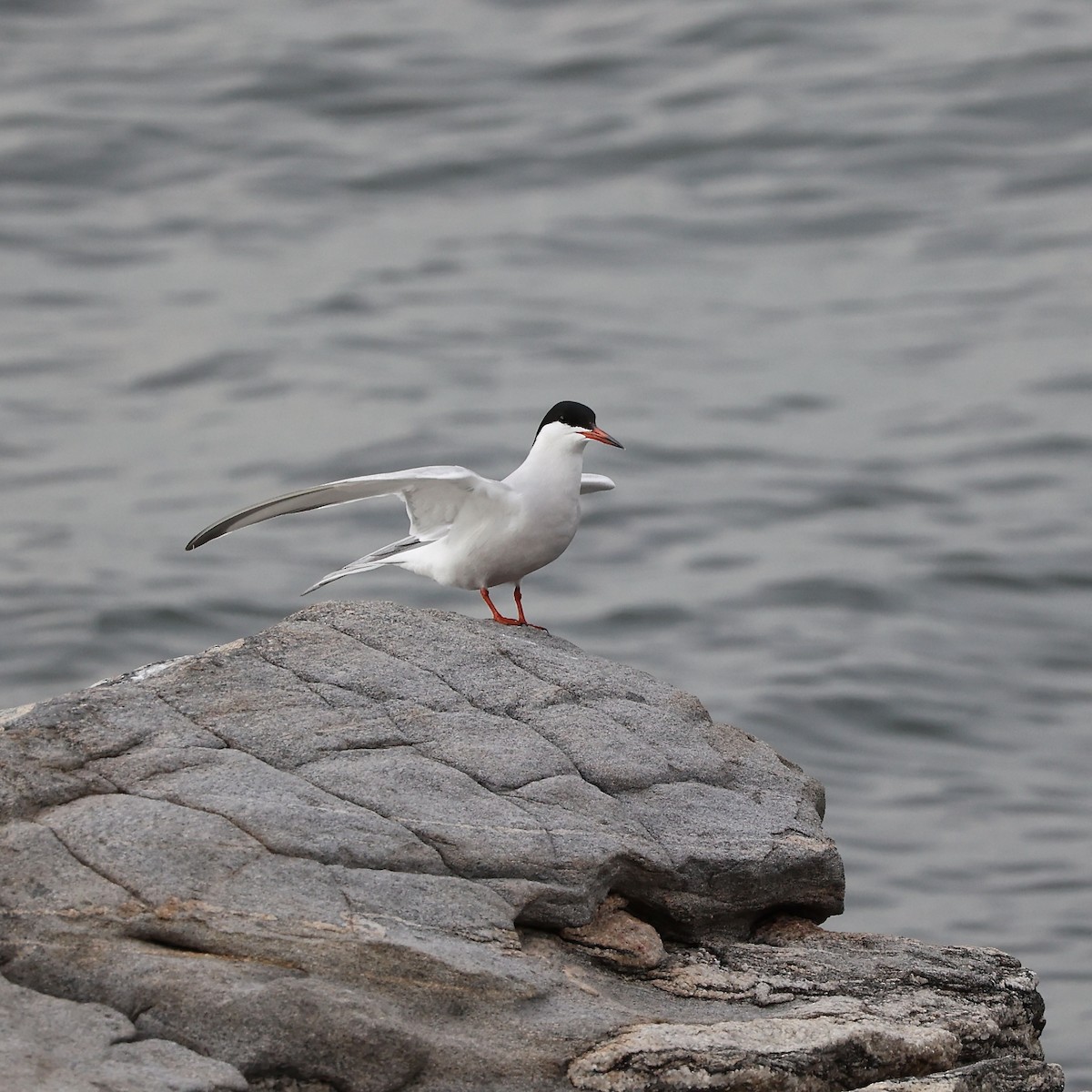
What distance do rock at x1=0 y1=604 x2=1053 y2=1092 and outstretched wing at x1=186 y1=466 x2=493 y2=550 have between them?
56 centimetres

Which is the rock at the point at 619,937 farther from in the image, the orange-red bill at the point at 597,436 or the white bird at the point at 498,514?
the orange-red bill at the point at 597,436

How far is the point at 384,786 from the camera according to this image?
6312 mm

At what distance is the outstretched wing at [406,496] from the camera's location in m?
7.75

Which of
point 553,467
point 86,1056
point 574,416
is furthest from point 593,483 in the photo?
point 86,1056

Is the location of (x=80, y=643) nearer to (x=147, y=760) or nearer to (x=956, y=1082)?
(x=147, y=760)

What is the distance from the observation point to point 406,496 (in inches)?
341

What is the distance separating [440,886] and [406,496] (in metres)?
3.03

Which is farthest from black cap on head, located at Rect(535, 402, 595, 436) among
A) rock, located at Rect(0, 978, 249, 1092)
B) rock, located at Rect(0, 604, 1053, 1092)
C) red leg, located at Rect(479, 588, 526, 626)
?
rock, located at Rect(0, 978, 249, 1092)

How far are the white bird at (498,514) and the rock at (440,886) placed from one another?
1012mm

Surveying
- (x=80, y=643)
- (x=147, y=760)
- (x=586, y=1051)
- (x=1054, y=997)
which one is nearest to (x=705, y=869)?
(x=586, y=1051)

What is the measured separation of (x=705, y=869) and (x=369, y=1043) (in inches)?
60.2

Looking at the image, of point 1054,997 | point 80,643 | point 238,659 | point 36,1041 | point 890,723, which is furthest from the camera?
point 80,643

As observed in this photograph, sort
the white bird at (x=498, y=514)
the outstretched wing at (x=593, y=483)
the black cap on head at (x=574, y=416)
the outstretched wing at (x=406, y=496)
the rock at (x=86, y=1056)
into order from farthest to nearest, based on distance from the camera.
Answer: the outstretched wing at (x=593, y=483) → the black cap on head at (x=574, y=416) → the white bird at (x=498, y=514) → the outstretched wing at (x=406, y=496) → the rock at (x=86, y=1056)

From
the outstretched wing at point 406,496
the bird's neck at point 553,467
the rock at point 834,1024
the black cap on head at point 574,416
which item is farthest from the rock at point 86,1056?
the black cap on head at point 574,416
